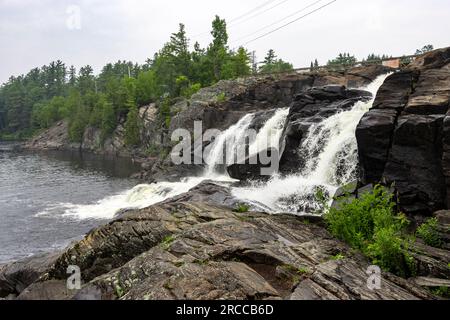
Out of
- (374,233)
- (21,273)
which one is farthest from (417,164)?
(21,273)

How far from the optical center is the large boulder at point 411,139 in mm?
16641

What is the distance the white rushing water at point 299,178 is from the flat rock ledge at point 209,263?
4672mm

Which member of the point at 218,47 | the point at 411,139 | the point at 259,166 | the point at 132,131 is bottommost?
the point at 259,166

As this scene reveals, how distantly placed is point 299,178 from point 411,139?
7.24 meters

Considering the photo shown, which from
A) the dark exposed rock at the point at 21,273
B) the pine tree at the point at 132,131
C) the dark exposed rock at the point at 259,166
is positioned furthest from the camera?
the pine tree at the point at 132,131

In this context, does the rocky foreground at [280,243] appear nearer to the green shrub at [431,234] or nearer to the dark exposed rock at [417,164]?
the dark exposed rock at [417,164]

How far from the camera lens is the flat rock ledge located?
905cm

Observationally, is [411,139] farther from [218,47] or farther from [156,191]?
[218,47]

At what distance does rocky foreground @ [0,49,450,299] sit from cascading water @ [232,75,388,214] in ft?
3.67

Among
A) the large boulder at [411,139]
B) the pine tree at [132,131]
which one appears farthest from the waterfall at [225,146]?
the pine tree at [132,131]

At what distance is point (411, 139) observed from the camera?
57.1 feet
